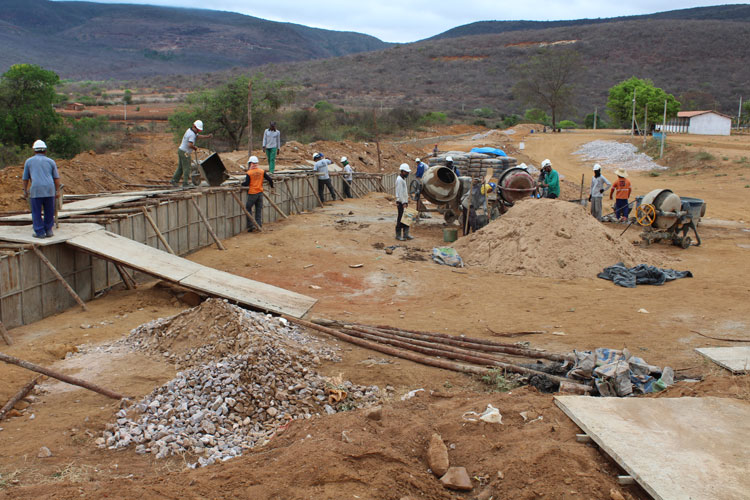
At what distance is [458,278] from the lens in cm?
1159

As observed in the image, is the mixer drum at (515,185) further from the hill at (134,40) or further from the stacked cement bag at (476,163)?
the hill at (134,40)

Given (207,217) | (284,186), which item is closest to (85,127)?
(284,186)

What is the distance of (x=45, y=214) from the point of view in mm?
8672

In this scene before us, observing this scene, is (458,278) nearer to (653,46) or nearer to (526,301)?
(526,301)

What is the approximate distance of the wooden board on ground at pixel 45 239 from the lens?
8404 mm

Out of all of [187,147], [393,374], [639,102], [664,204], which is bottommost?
[393,374]

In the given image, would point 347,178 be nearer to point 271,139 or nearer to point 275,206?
point 271,139

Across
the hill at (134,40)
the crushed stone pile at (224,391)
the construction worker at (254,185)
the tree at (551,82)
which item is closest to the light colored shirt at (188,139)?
the construction worker at (254,185)

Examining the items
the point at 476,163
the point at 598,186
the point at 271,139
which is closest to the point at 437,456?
the point at 598,186

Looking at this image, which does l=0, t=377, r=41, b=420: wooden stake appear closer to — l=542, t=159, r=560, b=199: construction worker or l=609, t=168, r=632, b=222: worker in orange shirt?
l=542, t=159, r=560, b=199: construction worker

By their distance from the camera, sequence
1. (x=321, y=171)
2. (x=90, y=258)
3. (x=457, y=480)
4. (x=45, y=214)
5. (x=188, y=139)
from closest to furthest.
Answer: (x=457, y=480), (x=45, y=214), (x=90, y=258), (x=188, y=139), (x=321, y=171)

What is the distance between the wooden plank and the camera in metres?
8.57

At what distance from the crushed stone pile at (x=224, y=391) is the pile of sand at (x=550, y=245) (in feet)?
19.6

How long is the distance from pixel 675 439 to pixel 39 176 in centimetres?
824
